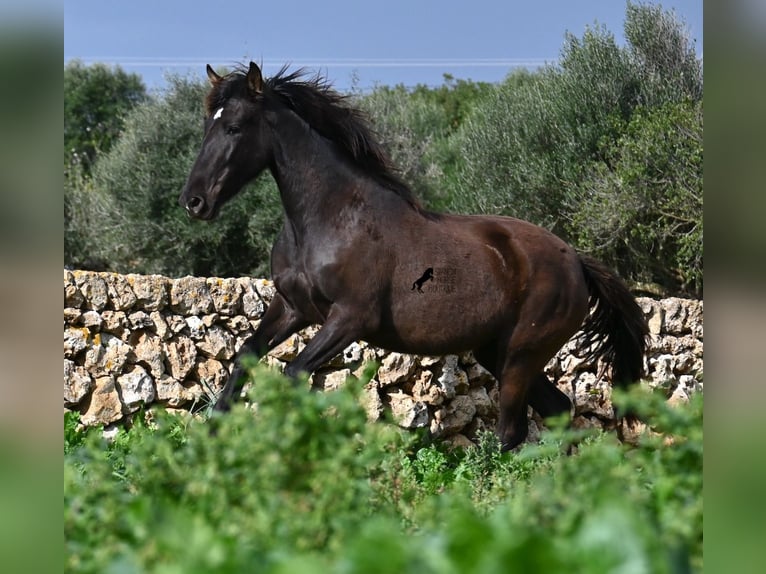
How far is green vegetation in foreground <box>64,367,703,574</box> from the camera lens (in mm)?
1556

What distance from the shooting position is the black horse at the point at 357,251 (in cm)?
509

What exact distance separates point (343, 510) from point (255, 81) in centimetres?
353

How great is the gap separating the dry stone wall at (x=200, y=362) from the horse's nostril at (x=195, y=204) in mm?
1879

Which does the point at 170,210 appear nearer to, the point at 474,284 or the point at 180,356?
the point at 180,356

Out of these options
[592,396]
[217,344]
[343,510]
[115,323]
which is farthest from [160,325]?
[343,510]

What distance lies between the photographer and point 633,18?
1309 centimetres

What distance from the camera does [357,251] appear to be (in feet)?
16.7

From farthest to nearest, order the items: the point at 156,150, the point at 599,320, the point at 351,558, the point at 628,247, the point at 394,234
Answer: the point at 156,150 → the point at 628,247 → the point at 599,320 → the point at 394,234 → the point at 351,558

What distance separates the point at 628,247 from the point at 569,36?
3.24m

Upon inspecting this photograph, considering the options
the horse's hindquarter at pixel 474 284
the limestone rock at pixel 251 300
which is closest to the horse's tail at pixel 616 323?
the horse's hindquarter at pixel 474 284

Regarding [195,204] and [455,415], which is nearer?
[195,204]

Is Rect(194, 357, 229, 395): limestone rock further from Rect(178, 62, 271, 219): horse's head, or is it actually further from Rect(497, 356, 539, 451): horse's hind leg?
Rect(497, 356, 539, 451): horse's hind leg
